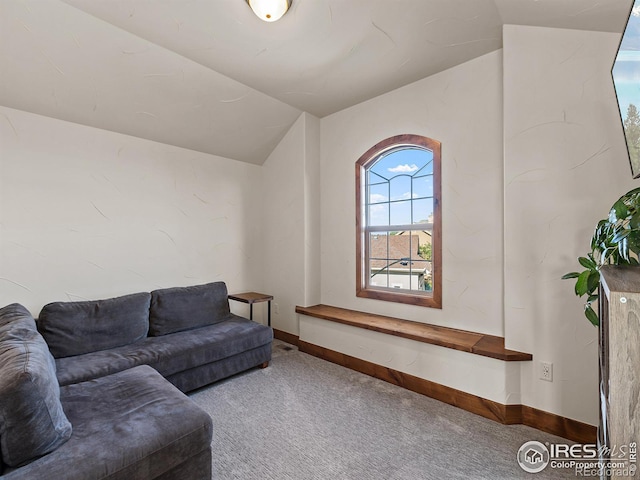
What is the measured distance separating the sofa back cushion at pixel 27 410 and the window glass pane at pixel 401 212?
2.87 metres

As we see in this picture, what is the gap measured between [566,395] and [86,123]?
4.36 m

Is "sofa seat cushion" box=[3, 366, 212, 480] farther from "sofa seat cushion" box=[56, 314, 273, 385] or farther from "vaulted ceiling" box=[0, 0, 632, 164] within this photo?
"vaulted ceiling" box=[0, 0, 632, 164]

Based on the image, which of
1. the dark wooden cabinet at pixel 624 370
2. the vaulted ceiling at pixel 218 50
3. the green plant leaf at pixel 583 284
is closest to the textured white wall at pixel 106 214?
the vaulted ceiling at pixel 218 50

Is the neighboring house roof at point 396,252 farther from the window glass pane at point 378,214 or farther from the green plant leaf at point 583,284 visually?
the green plant leaf at point 583,284

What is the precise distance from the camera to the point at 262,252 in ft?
13.8

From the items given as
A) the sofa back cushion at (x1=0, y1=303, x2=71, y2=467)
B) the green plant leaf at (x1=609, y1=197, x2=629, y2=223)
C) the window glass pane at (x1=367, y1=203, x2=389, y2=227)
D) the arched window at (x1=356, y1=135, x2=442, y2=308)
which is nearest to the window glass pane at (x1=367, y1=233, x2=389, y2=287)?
the arched window at (x1=356, y1=135, x2=442, y2=308)

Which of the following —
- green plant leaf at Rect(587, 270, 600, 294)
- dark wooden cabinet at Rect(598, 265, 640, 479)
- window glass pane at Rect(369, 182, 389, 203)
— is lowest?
dark wooden cabinet at Rect(598, 265, 640, 479)

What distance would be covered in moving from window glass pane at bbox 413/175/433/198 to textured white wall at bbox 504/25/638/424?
2.53 feet

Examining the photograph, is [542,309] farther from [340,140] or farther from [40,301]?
[40,301]

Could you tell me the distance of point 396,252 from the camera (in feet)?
10.5

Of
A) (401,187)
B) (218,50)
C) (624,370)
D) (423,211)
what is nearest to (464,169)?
(423,211)

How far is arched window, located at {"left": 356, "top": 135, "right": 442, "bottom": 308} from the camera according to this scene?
112 inches

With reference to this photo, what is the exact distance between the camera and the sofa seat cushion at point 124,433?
119 cm

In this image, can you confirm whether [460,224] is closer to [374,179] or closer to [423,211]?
[423,211]
